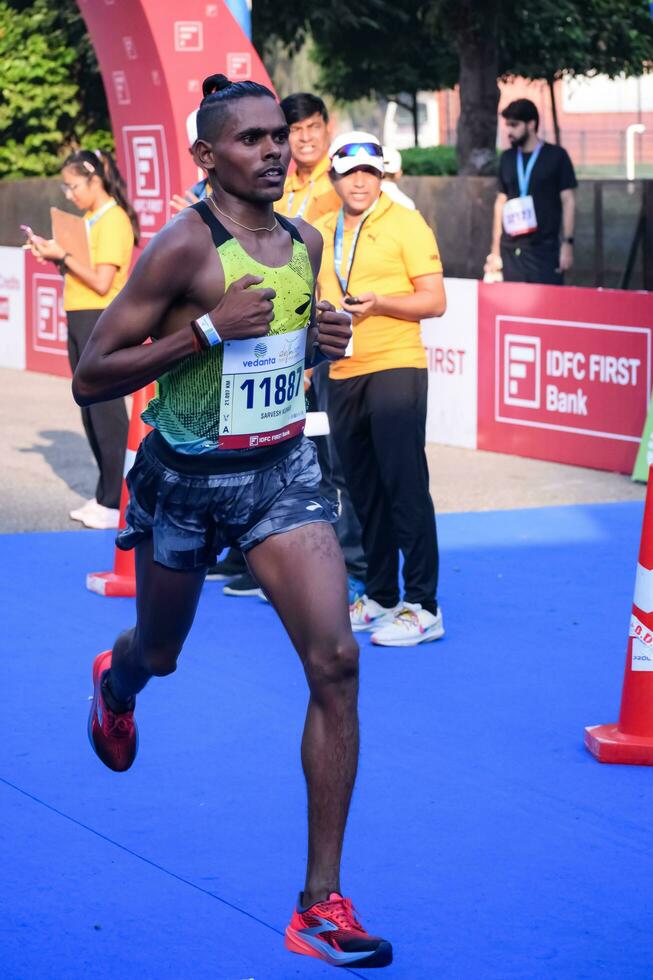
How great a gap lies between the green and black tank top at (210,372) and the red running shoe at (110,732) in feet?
3.57

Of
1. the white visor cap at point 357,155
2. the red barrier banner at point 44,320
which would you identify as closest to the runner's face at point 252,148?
the white visor cap at point 357,155

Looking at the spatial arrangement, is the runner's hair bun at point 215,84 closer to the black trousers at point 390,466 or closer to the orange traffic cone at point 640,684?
the orange traffic cone at point 640,684

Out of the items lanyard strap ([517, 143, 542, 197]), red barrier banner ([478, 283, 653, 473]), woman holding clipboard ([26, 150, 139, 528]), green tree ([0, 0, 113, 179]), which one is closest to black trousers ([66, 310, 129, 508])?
woman holding clipboard ([26, 150, 139, 528])

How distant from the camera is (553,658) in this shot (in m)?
7.05

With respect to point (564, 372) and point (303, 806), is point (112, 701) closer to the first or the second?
point (303, 806)

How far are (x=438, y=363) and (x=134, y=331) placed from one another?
28.3 feet

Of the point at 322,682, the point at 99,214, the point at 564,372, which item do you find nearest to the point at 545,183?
the point at 564,372

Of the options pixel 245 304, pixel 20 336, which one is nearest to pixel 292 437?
pixel 245 304

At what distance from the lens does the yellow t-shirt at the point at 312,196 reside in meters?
8.09

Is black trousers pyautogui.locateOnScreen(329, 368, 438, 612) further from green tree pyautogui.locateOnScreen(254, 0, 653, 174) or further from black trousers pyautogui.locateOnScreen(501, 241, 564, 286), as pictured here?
green tree pyautogui.locateOnScreen(254, 0, 653, 174)

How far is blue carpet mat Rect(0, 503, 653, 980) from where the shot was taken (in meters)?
4.25

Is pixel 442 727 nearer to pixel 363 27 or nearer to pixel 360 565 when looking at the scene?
pixel 360 565

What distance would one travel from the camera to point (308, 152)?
322 inches

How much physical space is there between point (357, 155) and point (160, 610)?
9.74 feet
